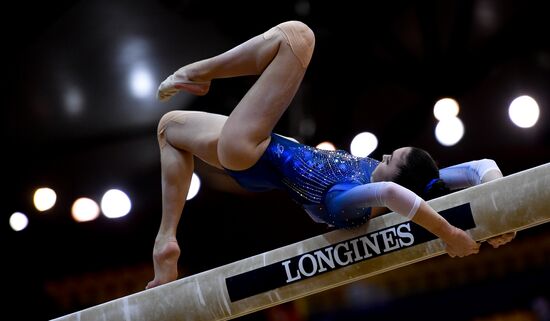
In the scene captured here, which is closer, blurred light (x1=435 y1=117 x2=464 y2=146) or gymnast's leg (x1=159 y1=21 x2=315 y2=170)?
gymnast's leg (x1=159 y1=21 x2=315 y2=170)

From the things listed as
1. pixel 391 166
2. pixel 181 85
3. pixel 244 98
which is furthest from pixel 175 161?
pixel 391 166

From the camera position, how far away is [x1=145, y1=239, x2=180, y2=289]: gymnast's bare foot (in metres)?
3.37

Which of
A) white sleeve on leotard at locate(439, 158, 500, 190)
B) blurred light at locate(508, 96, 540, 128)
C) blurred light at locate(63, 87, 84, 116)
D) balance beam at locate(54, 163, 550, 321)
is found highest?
blurred light at locate(63, 87, 84, 116)

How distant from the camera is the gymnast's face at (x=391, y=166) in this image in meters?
3.23

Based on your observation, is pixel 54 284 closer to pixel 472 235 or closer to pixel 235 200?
pixel 235 200

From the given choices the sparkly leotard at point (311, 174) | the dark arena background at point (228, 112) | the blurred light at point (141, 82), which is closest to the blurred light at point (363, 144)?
the dark arena background at point (228, 112)

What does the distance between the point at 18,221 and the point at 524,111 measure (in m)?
4.90

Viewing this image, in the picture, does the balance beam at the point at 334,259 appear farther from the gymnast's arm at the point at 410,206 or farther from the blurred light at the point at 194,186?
the blurred light at the point at 194,186

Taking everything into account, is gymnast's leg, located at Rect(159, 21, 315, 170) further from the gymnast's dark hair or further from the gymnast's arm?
the gymnast's dark hair

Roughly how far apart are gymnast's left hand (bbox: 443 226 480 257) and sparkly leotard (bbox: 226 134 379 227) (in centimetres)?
34

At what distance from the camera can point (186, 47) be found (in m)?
6.78

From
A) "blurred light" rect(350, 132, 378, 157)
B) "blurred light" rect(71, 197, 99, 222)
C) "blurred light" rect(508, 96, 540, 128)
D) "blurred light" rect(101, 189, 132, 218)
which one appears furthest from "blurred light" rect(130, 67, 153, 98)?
"blurred light" rect(508, 96, 540, 128)

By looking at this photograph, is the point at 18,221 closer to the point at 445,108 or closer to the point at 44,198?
the point at 44,198

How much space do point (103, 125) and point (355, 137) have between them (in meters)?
2.36
